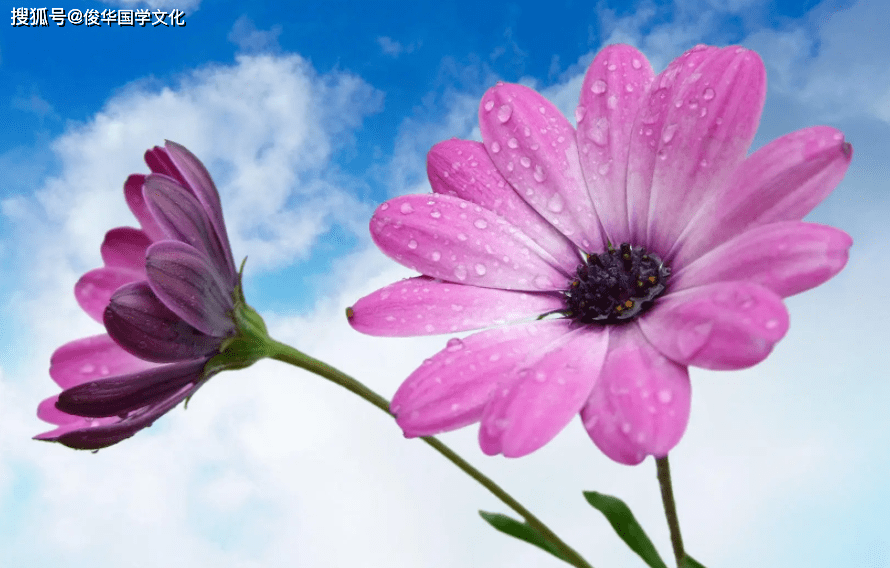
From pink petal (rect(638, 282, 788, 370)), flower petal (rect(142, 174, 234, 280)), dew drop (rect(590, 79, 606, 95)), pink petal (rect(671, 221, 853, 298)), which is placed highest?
dew drop (rect(590, 79, 606, 95))

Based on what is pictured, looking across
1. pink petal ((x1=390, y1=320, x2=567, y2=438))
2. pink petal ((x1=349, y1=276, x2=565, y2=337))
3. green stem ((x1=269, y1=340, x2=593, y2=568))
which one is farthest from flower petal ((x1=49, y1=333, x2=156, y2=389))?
pink petal ((x1=390, y1=320, x2=567, y2=438))

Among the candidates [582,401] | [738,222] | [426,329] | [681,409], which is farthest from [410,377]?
[738,222]

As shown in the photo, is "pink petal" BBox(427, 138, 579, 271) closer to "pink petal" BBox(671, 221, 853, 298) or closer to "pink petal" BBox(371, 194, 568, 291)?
"pink petal" BBox(371, 194, 568, 291)

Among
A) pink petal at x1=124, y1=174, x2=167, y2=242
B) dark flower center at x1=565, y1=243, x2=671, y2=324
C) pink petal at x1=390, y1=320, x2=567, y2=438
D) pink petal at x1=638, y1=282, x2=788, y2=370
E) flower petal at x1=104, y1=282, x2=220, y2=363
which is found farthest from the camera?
pink petal at x1=124, y1=174, x2=167, y2=242

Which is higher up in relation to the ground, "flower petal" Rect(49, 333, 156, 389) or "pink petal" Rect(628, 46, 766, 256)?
"pink petal" Rect(628, 46, 766, 256)

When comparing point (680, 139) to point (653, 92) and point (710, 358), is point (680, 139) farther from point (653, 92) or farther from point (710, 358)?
point (710, 358)

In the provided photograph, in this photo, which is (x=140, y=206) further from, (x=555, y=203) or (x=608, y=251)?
(x=608, y=251)

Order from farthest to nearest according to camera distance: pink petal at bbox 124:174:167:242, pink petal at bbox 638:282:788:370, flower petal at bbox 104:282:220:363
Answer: pink petal at bbox 124:174:167:242
flower petal at bbox 104:282:220:363
pink petal at bbox 638:282:788:370
